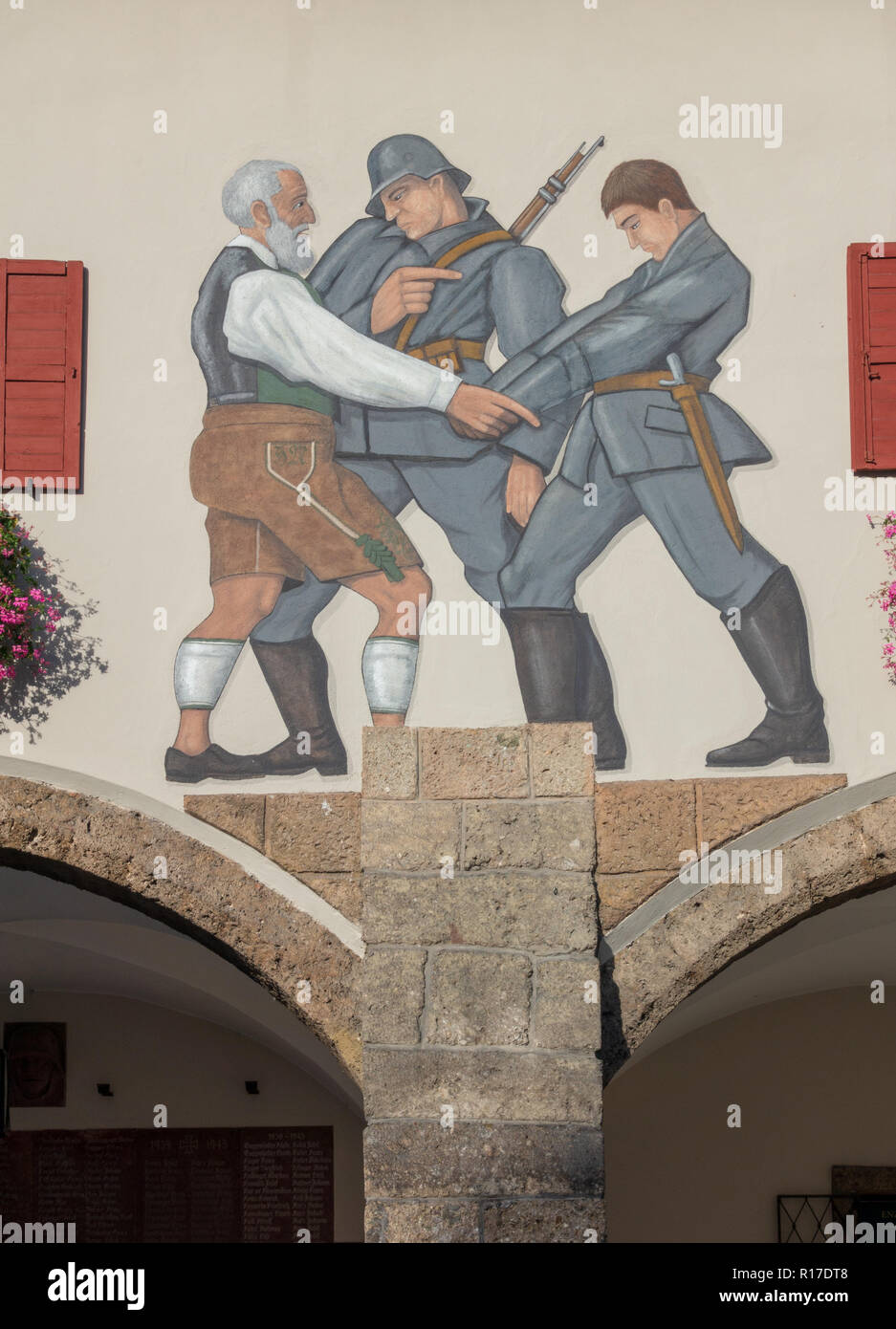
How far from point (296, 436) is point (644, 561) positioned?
1.31 metres

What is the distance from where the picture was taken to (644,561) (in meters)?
5.93

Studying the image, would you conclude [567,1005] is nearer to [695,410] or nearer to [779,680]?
[779,680]

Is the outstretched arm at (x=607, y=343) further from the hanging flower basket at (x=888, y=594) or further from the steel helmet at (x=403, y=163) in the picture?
the hanging flower basket at (x=888, y=594)

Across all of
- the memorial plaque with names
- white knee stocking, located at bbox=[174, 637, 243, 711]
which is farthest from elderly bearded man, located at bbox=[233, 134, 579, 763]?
the memorial plaque with names

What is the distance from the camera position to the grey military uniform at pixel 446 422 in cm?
595

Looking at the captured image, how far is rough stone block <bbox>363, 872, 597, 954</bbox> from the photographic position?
5.25m

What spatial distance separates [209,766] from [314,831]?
0.43 m

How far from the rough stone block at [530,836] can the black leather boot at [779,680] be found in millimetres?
635

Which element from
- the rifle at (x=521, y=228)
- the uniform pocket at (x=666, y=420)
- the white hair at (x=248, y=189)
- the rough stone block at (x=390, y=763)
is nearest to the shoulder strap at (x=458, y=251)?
the rifle at (x=521, y=228)

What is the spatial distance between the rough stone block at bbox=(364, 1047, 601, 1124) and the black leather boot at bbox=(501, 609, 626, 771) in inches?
43.0

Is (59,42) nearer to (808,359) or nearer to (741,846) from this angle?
(808,359)
